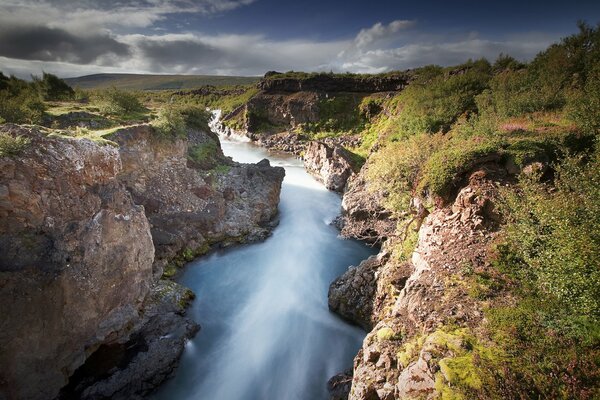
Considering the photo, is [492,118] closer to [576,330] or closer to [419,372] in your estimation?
[576,330]

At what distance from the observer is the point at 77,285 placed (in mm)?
12680

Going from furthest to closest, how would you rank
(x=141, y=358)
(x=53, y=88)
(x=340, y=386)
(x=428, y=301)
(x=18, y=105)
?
(x=53, y=88) → (x=18, y=105) → (x=141, y=358) → (x=340, y=386) → (x=428, y=301)

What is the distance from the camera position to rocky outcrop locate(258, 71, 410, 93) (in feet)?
235

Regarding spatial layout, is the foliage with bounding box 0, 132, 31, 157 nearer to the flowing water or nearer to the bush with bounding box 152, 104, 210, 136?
the flowing water

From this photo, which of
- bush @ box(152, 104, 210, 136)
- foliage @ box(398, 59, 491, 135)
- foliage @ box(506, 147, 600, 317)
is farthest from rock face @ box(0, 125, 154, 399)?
foliage @ box(398, 59, 491, 135)

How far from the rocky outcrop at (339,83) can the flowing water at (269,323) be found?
184ft

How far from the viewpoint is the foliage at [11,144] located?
11242 mm

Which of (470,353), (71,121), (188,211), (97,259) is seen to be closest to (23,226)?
(97,259)

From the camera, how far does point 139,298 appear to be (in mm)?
15812

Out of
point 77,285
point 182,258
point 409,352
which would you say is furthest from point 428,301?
point 182,258

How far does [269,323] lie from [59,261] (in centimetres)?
1045

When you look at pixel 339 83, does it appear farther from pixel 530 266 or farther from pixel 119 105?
pixel 530 266

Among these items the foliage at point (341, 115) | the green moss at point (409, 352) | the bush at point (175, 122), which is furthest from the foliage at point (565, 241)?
the foliage at point (341, 115)

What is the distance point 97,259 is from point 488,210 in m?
17.4
